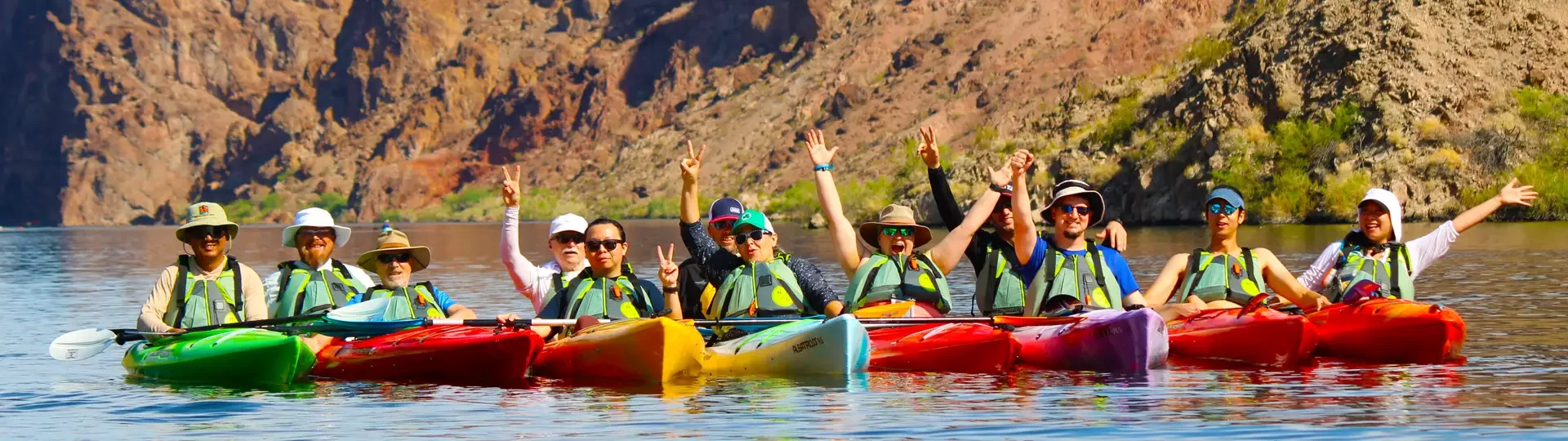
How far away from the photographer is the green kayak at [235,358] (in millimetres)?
15875

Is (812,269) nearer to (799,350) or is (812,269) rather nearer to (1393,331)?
(799,350)

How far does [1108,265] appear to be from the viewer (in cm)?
1555

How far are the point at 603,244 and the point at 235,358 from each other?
11.2 feet

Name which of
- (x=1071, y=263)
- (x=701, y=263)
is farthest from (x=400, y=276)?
(x=1071, y=263)

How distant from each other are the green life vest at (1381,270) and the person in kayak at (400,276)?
26.4 ft

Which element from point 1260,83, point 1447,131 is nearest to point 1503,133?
point 1447,131

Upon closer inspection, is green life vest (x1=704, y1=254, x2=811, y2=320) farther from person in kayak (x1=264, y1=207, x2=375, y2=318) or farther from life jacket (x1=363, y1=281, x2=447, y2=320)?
person in kayak (x1=264, y1=207, x2=375, y2=318)

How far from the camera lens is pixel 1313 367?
16.4 m

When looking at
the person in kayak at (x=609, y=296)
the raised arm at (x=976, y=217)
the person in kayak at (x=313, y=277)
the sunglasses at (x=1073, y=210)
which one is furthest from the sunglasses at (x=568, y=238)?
the sunglasses at (x=1073, y=210)

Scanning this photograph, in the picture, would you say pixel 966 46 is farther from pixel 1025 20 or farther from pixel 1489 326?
pixel 1489 326

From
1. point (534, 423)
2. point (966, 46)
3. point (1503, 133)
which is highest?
point (966, 46)

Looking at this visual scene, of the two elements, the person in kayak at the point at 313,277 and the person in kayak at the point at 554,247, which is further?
the person in kayak at the point at 313,277

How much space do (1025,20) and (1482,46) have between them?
111m

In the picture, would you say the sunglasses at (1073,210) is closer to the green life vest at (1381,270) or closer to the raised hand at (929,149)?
the raised hand at (929,149)
